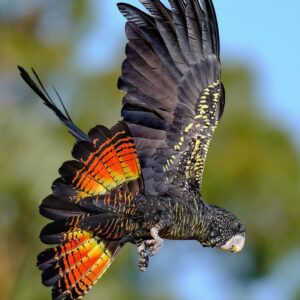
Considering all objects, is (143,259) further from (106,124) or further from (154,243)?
(106,124)

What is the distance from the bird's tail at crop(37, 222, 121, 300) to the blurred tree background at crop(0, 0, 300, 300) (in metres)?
8.73

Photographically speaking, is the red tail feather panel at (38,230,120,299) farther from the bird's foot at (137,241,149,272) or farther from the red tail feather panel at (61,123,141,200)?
the red tail feather panel at (61,123,141,200)

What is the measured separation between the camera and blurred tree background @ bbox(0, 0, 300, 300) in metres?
18.0

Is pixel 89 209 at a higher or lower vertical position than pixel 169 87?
lower

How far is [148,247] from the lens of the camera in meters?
8.45

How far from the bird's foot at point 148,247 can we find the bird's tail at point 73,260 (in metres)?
0.19

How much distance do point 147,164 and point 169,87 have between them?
0.64 m

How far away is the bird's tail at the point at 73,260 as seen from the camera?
8.27 metres

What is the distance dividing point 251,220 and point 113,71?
13.2 ft

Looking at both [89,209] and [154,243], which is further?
[154,243]

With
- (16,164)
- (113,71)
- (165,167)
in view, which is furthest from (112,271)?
(165,167)

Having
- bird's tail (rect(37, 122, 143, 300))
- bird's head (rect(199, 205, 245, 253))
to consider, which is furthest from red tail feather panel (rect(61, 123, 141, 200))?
bird's head (rect(199, 205, 245, 253))

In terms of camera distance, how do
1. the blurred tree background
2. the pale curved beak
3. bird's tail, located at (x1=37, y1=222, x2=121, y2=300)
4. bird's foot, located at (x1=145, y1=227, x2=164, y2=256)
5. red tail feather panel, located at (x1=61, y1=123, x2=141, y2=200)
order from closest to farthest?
1. red tail feather panel, located at (x1=61, y1=123, x2=141, y2=200)
2. bird's tail, located at (x1=37, y1=222, x2=121, y2=300)
3. bird's foot, located at (x1=145, y1=227, x2=164, y2=256)
4. the pale curved beak
5. the blurred tree background

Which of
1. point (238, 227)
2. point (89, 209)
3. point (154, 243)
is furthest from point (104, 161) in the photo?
point (238, 227)
